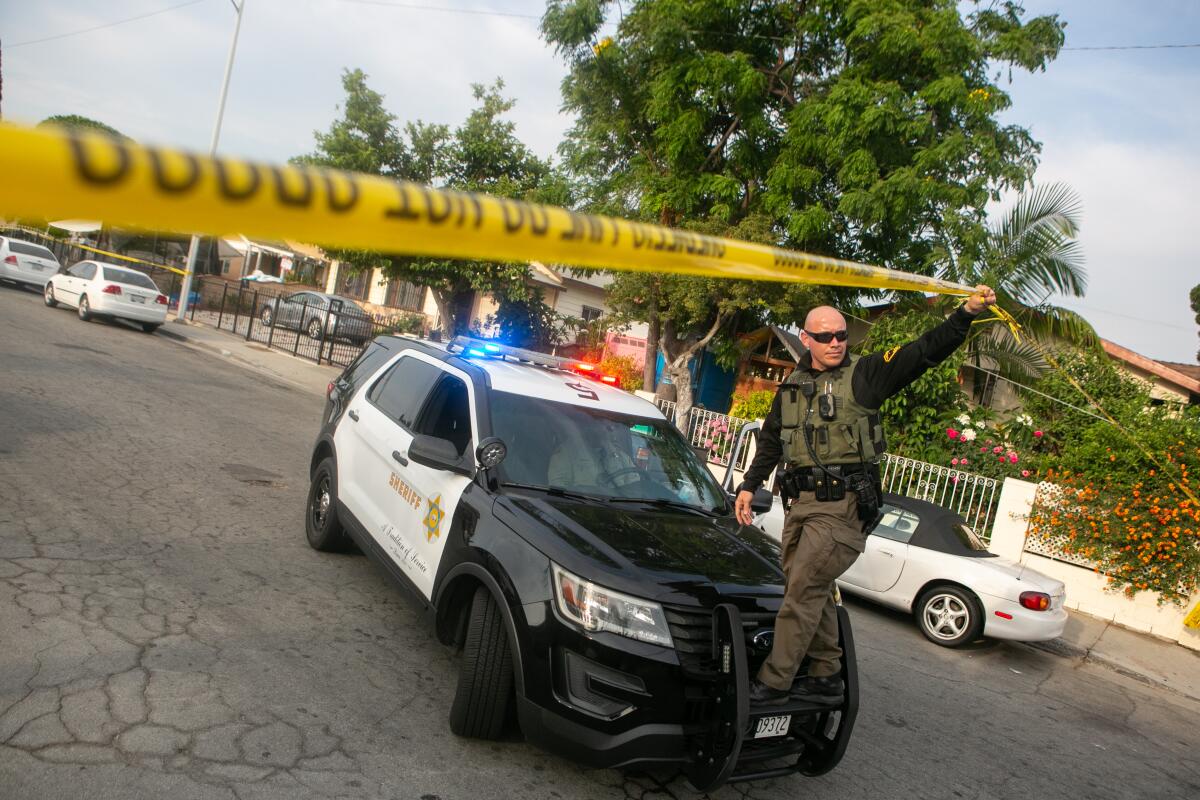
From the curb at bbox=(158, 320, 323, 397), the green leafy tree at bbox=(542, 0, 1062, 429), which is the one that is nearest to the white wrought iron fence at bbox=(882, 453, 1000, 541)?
the green leafy tree at bbox=(542, 0, 1062, 429)

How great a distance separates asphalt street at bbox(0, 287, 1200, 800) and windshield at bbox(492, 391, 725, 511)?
115 cm

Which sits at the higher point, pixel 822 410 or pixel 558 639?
pixel 822 410

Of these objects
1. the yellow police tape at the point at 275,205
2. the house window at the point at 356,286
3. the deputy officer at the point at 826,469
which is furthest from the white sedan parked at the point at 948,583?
the house window at the point at 356,286

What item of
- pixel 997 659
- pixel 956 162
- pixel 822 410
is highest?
pixel 956 162

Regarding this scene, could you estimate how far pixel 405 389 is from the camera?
5320mm

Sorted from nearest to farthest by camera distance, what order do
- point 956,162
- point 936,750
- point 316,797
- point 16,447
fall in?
point 316,797 < point 936,750 < point 16,447 < point 956,162

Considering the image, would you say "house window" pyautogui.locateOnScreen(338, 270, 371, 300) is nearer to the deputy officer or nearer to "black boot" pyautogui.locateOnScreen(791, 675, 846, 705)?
the deputy officer

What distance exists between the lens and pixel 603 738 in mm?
3043

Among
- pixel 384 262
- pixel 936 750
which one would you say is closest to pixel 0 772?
pixel 936 750

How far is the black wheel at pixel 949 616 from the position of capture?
7254 mm

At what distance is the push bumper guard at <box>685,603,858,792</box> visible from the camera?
3.05m

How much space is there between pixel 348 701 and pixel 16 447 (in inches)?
204

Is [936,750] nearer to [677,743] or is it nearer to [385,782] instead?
[677,743]

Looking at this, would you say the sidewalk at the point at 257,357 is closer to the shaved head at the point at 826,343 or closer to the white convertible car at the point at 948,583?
the white convertible car at the point at 948,583
